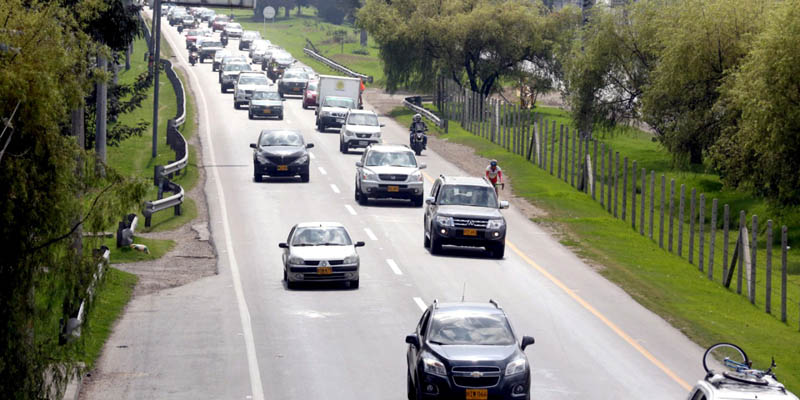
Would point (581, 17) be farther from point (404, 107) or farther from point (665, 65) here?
point (665, 65)

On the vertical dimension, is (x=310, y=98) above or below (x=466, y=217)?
above

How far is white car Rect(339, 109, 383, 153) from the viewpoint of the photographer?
5084 centimetres

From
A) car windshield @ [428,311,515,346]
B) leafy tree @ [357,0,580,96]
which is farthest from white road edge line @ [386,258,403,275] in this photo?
leafy tree @ [357,0,580,96]

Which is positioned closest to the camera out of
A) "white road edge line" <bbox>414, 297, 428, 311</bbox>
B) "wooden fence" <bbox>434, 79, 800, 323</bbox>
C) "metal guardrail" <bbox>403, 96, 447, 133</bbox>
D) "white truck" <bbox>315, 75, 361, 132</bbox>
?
"white road edge line" <bbox>414, 297, 428, 311</bbox>

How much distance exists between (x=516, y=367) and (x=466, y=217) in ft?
44.6

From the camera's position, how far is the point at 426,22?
231 feet

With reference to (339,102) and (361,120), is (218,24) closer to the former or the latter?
(339,102)

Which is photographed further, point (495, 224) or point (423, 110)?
point (423, 110)

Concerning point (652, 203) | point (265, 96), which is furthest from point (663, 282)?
point (265, 96)

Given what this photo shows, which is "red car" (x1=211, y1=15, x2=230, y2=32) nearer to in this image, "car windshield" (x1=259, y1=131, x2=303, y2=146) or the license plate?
"car windshield" (x1=259, y1=131, x2=303, y2=146)

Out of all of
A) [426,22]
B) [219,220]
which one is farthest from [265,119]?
[219,220]

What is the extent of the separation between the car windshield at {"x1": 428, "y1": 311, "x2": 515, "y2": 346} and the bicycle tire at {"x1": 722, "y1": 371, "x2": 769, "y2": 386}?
5.10 m

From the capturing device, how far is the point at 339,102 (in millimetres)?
60031

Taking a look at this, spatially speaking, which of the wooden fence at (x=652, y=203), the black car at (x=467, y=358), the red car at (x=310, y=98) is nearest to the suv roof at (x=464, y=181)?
the wooden fence at (x=652, y=203)
